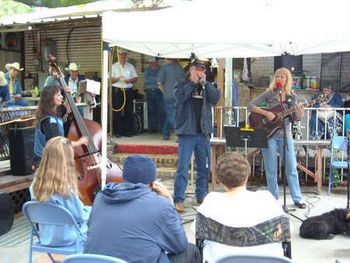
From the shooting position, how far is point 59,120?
16.9 feet

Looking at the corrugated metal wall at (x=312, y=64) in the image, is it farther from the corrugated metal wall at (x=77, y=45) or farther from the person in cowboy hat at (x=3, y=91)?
the person in cowboy hat at (x=3, y=91)

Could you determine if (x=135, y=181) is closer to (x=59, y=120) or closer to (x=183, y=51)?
(x=59, y=120)

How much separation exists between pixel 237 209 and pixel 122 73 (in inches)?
293

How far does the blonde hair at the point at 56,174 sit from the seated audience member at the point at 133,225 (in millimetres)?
849

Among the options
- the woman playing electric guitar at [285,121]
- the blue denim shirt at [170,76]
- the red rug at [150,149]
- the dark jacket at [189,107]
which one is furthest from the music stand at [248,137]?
the blue denim shirt at [170,76]

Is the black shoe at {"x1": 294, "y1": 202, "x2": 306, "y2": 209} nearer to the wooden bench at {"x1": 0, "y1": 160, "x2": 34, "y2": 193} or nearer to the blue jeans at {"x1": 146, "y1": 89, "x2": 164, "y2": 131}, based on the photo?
the wooden bench at {"x1": 0, "y1": 160, "x2": 34, "y2": 193}

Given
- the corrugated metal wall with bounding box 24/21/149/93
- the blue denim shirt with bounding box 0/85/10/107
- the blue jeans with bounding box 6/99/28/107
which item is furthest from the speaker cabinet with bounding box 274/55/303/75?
the blue denim shirt with bounding box 0/85/10/107

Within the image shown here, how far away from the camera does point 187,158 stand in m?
5.93

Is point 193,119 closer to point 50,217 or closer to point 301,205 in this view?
point 301,205

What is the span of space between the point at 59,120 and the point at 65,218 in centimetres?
187

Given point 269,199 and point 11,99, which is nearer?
point 269,199

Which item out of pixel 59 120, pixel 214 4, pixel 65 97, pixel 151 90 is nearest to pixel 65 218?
pixel 59 120

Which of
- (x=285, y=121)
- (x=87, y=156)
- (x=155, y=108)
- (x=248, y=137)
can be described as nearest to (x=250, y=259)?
(x=87, y=156)

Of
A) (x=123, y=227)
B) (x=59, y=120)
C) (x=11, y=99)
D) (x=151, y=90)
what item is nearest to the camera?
(x=123, y=227)
